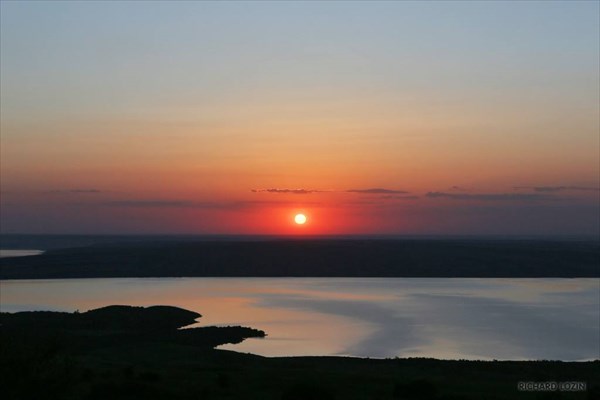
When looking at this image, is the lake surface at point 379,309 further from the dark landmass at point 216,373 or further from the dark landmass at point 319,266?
the dark landmass at point 319,266

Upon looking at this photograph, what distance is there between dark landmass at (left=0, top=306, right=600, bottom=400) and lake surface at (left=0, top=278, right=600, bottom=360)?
8969 mm

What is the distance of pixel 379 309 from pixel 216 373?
55391 millimetres

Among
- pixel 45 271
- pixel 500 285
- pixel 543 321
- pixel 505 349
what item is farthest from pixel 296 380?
pixel 45 271

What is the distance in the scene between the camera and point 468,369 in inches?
2021

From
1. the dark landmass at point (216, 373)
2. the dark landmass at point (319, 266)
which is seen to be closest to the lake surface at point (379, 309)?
the dark landmass at point (216, 373)

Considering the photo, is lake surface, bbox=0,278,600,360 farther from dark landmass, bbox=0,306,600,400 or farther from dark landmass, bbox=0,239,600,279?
dark landmass, bbox=0,239,600,279

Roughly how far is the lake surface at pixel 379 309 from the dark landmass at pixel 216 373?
353 inches


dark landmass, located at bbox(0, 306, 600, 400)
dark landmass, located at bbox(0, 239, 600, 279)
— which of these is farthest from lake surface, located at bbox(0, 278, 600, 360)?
dark landmass, located at bbox(0, 239, 600, 279)

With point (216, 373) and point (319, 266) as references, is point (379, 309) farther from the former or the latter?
point (319, 266)

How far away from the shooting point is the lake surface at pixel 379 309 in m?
68.4

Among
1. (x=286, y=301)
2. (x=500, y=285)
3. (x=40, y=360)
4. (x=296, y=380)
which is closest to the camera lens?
(x=40, y=360)

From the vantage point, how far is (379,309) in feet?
319

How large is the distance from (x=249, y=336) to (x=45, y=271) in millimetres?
101162

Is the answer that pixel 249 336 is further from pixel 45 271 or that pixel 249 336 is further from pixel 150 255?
pixel 150 255
